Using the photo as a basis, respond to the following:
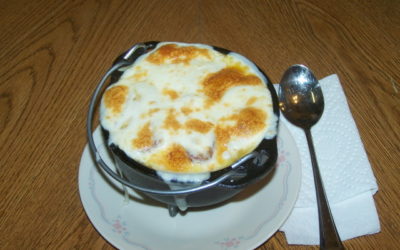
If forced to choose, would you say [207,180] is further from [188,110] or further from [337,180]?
[337,180]

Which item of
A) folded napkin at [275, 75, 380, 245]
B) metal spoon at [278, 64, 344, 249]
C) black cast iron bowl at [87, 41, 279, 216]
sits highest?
black cast iron bowl at [87, 41, 279, 216]

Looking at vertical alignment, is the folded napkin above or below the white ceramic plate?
below

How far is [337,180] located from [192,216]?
0.30 meters

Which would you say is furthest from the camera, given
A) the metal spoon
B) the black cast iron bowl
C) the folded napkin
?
the metal spoon

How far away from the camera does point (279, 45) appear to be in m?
1.11

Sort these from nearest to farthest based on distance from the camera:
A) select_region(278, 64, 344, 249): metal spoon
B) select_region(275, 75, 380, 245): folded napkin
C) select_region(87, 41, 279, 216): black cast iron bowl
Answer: select_region(87, 41, 279, 216): black cast iron bowl
select_region(275, 75, 380, 245): folded napkin
select_region(278, 64, 344, 249): metal spoon

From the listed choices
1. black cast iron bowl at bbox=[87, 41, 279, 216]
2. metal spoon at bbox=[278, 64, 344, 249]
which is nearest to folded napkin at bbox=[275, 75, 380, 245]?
metal spoon at bbox=[278, 64, 344, 249]

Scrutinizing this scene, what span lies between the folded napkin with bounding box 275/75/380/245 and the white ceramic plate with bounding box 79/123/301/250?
42mm

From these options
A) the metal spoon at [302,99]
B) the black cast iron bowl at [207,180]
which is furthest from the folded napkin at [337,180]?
the black cast iron bowl at [207,180]

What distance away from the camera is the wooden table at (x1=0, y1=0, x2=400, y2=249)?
794 mm

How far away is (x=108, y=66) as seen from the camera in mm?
1075

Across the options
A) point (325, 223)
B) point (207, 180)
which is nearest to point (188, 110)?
point (207, 180)

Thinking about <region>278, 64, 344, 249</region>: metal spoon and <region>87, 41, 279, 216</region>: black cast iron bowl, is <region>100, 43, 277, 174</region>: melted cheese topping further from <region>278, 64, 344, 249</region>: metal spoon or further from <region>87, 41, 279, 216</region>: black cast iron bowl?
<region>278, 64, 344, 249</region>: metal spoon

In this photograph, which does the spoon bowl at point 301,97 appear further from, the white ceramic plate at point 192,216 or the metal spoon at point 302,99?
the white ceramic plate at point 192,216
